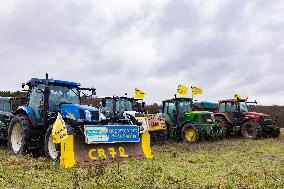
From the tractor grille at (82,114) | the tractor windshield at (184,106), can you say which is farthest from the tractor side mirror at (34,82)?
the tractor windshield at (184,106)

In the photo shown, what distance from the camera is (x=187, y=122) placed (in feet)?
56.5

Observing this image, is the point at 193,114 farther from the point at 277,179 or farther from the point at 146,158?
the point at 277,179

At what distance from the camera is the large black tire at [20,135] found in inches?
412

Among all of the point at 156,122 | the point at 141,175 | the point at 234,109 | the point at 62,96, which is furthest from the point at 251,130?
the point at 141,175

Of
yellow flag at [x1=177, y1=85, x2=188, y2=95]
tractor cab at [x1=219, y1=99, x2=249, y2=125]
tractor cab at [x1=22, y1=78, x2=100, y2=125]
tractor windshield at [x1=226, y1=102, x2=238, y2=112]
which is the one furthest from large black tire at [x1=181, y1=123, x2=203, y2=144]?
tractor cab at [x1=22, y1=78, x2=100, y2=125]

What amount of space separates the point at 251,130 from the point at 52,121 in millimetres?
12186

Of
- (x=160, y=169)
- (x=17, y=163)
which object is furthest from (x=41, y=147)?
(x=160, y=169)

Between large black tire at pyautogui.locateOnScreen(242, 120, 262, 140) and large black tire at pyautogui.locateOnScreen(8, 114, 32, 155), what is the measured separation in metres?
11.9

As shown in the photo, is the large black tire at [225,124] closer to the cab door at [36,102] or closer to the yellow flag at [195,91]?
the yellow flag at [195,91]

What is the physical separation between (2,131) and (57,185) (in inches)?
278

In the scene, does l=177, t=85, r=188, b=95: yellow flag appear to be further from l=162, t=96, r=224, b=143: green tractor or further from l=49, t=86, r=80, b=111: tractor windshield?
l=49, t=86, r=80, b=111: tractor windshield

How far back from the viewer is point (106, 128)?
9.77m

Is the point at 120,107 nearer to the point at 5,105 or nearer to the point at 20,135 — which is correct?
the point at 5,105

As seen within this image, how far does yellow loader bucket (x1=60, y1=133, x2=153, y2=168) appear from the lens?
29.5 feet
